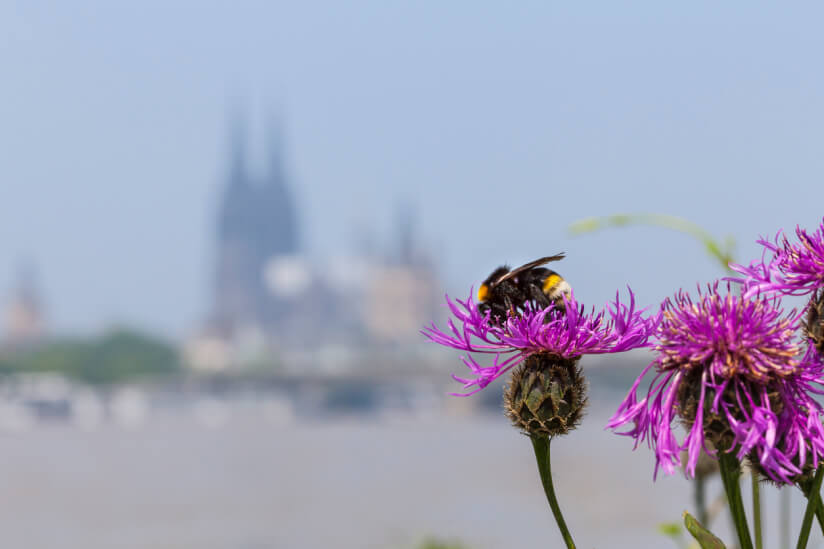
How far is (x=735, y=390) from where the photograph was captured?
148cm

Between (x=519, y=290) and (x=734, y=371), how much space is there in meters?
0.59

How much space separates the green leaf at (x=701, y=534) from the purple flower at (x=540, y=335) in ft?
0.97

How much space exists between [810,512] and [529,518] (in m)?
38.5

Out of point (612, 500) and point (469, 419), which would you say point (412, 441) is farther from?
point (612, 500)

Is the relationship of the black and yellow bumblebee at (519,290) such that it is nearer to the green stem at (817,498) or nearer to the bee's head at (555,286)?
the bee's head at (555,286)

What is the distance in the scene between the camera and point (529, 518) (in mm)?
38594

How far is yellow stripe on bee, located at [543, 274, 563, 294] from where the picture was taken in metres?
1.92

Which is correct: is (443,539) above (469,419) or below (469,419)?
above

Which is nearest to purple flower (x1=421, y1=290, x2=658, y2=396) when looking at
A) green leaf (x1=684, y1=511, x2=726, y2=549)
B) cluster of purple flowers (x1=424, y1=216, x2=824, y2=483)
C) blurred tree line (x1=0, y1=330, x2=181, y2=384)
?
cluster of purple flowers (x1=424, y1=216, x2=824, y2=483)

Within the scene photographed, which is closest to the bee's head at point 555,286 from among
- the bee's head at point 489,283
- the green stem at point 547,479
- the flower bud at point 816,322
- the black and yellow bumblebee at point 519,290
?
the black and yellow bumblebee at point 519,290

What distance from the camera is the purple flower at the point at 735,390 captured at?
1463 mm

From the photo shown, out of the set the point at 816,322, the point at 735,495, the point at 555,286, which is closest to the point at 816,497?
the point at 735,495

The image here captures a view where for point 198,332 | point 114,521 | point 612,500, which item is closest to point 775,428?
point 114,521

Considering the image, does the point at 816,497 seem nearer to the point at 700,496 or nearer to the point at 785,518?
the point at 785,518
